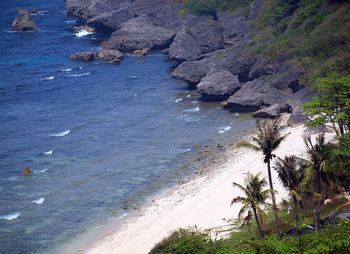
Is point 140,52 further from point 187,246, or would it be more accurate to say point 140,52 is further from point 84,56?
point 187,246

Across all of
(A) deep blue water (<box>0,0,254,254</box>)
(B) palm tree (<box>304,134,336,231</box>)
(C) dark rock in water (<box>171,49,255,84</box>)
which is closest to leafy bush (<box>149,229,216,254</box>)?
(B) palm tree (<box>304,134,336,231</box>)

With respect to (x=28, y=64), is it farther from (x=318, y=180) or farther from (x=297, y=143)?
(x=318, y=180)

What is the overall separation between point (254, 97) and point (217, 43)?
3205 centimetres

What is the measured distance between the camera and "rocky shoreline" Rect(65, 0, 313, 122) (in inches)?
3841

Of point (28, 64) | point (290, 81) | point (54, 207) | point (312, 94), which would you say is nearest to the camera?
point (54, 207)

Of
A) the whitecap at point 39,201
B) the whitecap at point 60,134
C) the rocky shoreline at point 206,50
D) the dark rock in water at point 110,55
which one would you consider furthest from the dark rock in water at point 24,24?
the whitecap at point 39,201

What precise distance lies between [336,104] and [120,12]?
87.6 m

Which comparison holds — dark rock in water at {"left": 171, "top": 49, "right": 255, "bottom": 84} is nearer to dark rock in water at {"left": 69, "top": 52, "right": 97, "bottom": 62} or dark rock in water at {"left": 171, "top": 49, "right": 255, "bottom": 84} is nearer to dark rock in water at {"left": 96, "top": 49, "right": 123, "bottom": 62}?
dark rock in water at {"left": 96, "top": 49, "right": 123, "bottom": 62}

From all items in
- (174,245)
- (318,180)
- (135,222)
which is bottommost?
(135,222)

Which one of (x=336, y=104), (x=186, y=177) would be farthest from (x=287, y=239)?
(x=186, y=177)

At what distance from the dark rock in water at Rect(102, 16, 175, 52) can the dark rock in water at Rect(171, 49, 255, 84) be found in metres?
21.5

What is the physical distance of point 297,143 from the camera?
7988 cm

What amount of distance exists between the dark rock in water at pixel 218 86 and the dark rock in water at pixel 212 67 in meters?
4.69

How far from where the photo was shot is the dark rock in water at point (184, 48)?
400 feet
